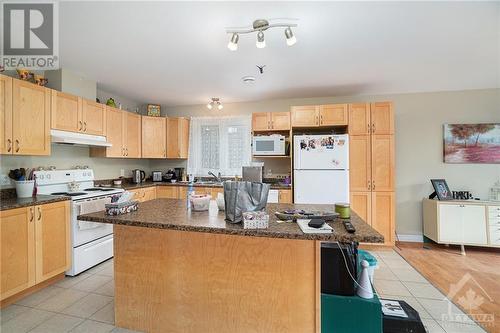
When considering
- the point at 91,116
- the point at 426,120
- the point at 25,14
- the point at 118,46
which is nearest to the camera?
the point at 25,14

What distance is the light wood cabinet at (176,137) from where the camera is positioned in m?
4.48

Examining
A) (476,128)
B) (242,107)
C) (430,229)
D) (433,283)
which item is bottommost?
(433,283)

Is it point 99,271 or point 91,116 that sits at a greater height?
point 91,116

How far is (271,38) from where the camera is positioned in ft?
7.36

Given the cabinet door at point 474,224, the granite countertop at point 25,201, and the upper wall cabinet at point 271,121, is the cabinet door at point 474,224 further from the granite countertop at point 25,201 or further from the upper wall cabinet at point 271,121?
the granite countertop at point 25,201

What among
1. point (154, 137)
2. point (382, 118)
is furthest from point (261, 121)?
point (154, 137)

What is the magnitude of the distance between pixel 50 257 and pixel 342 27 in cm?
363

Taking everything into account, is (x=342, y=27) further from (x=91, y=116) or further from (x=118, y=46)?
(x=91, y=116)

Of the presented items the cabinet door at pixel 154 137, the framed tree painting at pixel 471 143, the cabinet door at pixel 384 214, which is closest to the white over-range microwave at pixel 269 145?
the cabinet door at pixel 384 214

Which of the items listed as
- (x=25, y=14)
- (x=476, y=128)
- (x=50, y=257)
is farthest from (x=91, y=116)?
(x=476, y=128)

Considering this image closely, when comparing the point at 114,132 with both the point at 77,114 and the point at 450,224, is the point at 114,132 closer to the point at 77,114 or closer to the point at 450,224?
the point at 77,114

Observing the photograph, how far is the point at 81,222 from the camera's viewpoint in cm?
267

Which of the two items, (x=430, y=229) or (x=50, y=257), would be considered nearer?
(x=50, y=257)

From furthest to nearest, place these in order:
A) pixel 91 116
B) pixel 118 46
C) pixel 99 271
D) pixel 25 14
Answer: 1. pixel 91 116
2. pixel 99 271
3. pixel 118 46
4. pixel 25 14
